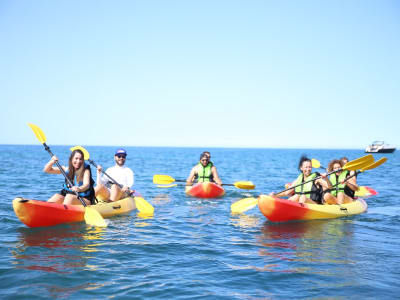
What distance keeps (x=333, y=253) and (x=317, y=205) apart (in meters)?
2.51

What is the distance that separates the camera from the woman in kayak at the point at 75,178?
7352 mm

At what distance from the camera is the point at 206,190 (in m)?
12.1

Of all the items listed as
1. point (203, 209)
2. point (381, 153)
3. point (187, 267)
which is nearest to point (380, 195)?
point (203, 209)

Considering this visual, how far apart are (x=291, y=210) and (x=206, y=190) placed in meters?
4.50

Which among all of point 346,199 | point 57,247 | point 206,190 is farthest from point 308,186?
point 57,247

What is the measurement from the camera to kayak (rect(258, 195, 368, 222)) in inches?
309

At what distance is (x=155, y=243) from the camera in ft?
20.8

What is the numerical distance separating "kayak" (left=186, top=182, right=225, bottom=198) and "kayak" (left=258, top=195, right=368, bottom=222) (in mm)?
4146

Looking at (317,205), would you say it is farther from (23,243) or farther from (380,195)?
(380,195)

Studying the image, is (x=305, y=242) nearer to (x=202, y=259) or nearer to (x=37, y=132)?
(x=202, y=259)

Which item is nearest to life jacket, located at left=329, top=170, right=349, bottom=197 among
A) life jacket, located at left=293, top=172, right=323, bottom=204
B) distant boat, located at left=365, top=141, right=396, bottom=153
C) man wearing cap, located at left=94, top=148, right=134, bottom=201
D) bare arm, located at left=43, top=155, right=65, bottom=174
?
life jacket, located at left=293, top=172, right=323, bottom=204

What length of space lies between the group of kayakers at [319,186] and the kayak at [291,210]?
27 cm

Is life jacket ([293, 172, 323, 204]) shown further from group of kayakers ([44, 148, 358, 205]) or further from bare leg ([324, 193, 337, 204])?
bare leg ([324, 193, 337, 204])

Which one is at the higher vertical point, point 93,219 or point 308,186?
point 308,186
